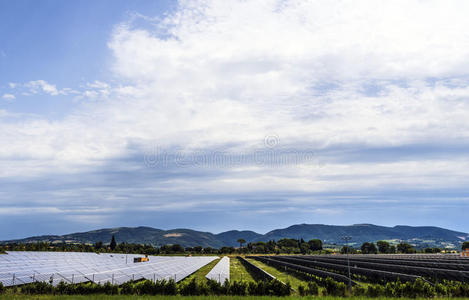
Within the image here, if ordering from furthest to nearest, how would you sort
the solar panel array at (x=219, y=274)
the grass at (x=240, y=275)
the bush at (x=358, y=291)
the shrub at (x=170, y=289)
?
the grass at (x=240, y=275) < the solar panel array at (x=219, y=274) < the shrub at (x=170, y=289) < the bush at (x=358, y=291)

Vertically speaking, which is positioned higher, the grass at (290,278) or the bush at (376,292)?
the bush at (376,292)

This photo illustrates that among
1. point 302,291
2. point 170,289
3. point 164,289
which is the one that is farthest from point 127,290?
point 302,291

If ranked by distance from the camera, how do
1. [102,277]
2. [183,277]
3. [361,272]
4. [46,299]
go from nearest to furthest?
1. [46,299]
2. [102,277]
3. [183,277]
4. [361,272]

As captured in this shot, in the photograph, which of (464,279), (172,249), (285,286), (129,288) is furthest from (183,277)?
(172,249)

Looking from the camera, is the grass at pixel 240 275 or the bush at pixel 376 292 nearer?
the bush at pixel 376 292

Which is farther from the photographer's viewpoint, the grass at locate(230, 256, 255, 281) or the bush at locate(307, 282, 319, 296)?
the grass at locate(230, 256, 255, 281)

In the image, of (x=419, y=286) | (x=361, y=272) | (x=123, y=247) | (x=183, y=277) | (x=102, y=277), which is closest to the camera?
(x=419, y=286)

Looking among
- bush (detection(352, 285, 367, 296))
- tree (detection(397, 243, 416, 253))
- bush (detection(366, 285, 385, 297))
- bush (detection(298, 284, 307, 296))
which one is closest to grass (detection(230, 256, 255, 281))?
bush (detection(298, 284, 307, 296))

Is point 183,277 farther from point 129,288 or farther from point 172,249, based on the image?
point 172,249

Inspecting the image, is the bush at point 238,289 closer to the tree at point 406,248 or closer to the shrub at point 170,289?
the shrub at point 170,289

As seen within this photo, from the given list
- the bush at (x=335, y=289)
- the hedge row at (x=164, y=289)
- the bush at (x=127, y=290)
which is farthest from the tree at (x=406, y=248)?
the bush at (x=127, y=290)

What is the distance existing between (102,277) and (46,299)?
10782 millimetres

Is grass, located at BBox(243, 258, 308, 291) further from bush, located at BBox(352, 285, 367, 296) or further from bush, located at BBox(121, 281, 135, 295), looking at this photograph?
bush, located at BBox(121, 281, 135, 295)

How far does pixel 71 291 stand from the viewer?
29328mm
